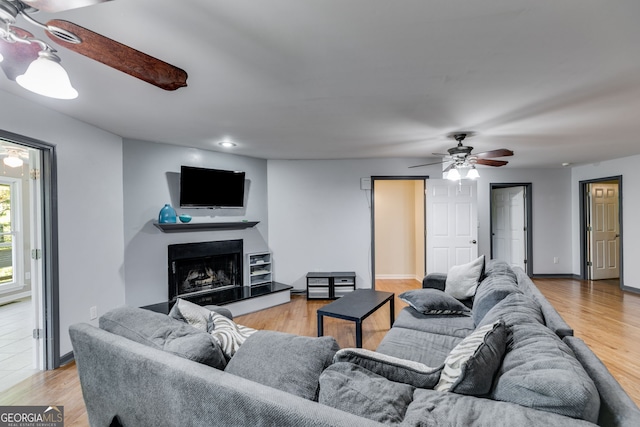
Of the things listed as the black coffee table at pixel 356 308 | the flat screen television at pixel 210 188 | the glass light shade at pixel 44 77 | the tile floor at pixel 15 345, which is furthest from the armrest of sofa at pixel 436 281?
the tile floor at pixel 15 345

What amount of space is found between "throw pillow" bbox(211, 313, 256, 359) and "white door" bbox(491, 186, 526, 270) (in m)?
6.31

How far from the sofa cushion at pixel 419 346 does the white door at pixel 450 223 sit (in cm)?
281

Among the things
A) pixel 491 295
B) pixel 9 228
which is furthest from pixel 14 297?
pixel 491 295

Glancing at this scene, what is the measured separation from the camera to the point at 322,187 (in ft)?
16.5

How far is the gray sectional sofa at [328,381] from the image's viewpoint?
0.96m

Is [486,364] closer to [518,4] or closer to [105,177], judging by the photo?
[518,4]

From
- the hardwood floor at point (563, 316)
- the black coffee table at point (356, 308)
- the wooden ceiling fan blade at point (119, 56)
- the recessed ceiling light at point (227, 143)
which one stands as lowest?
the hardwood floor at point (563, 316)

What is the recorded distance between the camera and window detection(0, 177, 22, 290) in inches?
179

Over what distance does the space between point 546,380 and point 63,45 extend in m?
2.10

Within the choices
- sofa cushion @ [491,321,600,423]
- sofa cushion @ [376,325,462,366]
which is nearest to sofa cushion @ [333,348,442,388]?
sofa cushion @ [491,321,600,423]

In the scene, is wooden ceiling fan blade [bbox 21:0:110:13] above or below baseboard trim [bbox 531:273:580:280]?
above

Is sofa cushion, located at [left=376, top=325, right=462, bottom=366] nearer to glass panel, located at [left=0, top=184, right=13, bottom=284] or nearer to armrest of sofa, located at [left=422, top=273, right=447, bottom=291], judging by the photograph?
armrest of sofa, located at [left=422, top=273, right=447, bottom=291]

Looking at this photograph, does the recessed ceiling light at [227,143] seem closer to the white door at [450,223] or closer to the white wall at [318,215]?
the white wall at [318,215]

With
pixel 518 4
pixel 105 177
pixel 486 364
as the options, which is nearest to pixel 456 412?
pixel 486 364
